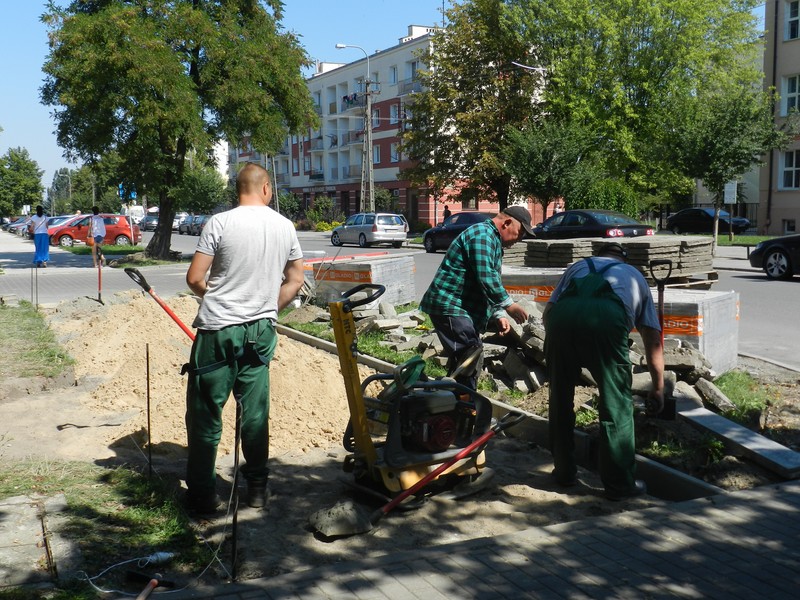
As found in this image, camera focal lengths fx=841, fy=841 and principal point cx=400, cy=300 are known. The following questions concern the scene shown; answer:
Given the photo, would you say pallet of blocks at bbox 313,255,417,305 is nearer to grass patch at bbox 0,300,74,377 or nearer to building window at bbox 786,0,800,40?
grass patch at bbox 0,300,74,377

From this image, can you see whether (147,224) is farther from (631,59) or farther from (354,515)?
(354,515)

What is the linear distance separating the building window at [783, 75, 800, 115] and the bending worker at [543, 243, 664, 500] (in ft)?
131

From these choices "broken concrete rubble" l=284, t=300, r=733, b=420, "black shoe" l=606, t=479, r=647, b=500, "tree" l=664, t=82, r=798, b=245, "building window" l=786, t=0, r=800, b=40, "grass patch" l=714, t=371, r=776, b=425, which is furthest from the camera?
"building window" l=786, t=0, r=800, b=40

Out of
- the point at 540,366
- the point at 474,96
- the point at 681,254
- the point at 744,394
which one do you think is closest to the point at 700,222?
the point at 474,96

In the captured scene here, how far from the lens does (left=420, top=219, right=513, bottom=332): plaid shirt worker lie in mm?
5684

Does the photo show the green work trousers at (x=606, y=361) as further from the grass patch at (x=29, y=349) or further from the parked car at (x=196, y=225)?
the parked car at (x=196, y=225)

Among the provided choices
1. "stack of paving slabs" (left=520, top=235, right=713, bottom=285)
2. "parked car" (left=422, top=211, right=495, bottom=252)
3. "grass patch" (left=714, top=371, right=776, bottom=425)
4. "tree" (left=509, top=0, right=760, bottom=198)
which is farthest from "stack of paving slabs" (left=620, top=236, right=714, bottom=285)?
"tree" (left=509, top=0, right=760, bottom=198)

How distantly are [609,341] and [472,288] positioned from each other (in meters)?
1.23

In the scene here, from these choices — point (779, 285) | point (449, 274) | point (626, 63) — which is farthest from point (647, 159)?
point (449, 274)

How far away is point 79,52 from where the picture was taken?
23422 millimetres

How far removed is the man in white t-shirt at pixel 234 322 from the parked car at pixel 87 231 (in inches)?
1470

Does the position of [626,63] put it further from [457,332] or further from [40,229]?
[457,332]

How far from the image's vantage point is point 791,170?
131 feet

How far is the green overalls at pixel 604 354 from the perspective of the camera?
4945mm
